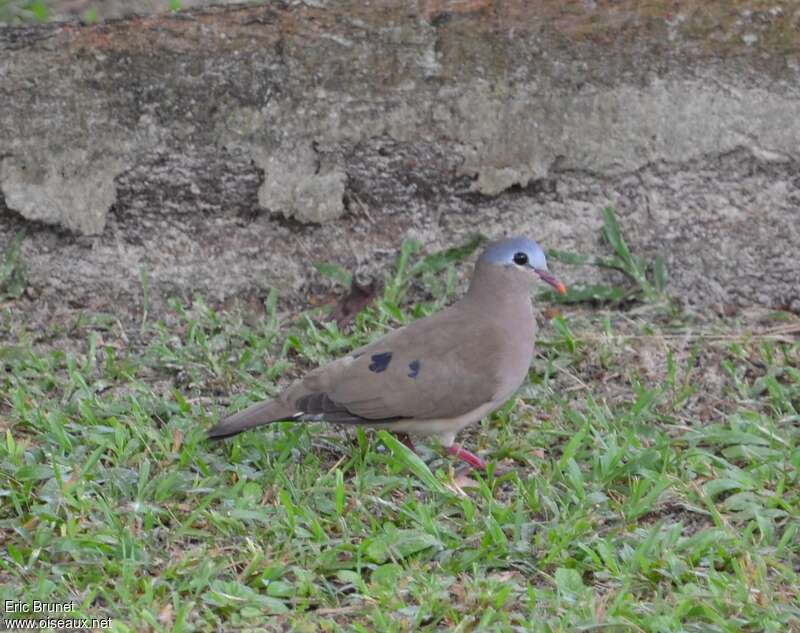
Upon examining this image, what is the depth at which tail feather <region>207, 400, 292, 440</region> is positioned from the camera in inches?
192

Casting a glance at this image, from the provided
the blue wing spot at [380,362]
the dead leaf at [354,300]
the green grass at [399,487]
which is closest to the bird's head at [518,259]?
the green grass at [399,487]

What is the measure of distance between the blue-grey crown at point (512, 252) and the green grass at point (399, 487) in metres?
0.48

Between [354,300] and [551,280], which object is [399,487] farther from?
[354,300]

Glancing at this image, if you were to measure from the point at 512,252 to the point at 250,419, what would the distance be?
3.96 feet

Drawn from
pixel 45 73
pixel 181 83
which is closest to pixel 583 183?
pixel 181 83

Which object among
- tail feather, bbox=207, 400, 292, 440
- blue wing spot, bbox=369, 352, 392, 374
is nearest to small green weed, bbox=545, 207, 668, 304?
blue wing spot, bbox=369, 352, 392, 374

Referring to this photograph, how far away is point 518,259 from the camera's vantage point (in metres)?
5.42

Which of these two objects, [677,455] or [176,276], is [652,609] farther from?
[176,276]

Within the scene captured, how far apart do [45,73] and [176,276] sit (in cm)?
98

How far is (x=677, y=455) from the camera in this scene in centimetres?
502

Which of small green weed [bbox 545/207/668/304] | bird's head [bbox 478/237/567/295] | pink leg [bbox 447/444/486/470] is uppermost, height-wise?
bird's head [bbox 478/237/567/295]

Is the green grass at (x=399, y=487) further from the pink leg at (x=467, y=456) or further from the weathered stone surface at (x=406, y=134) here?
the weathered stone surface at (x=406, y=134)

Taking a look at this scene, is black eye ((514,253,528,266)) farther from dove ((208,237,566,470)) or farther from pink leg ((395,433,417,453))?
pink leg ((395,433,417,453))

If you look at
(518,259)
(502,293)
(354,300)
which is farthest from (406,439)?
(354,300)
